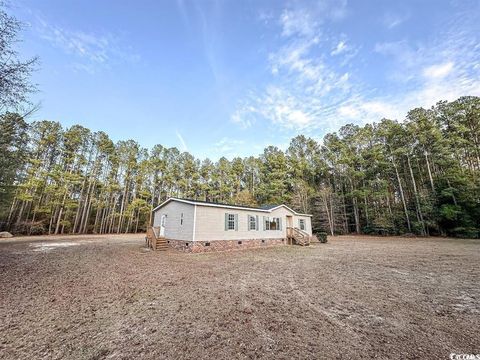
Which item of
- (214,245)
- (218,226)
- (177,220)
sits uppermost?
(177,220)

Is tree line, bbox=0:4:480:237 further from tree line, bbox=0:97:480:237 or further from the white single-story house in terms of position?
the white single-story house

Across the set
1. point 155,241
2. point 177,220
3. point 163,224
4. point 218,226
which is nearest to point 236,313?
point 218,226

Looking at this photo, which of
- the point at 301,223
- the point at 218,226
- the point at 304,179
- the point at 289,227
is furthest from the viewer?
the point at 304,179

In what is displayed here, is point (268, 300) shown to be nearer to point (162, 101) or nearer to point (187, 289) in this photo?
point (187, 289)

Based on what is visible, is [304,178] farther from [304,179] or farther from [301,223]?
[301,223]

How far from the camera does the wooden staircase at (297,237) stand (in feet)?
54.6

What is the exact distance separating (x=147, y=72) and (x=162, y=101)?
297 cm

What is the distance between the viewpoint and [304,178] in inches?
1296

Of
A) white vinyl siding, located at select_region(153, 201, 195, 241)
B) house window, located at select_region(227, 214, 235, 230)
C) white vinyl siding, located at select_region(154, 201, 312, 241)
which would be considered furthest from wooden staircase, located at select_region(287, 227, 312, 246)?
white vinyl siding, located at select_region(153, 201, 195, 241)

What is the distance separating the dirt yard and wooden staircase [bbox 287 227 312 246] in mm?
9269

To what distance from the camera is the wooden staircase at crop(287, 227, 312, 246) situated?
1664 centimetres

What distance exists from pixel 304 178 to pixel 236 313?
30.9 meters

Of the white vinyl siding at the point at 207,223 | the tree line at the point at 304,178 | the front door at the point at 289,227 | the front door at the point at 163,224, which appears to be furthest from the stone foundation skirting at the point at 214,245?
the tree line at the point at 304,178

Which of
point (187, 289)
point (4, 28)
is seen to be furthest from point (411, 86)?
point (4, 28)
